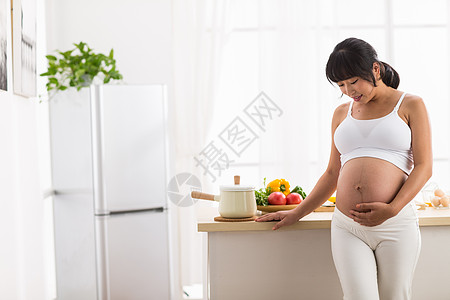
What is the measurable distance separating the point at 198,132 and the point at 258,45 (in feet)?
2.67

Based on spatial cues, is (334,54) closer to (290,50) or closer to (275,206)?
(275,206)

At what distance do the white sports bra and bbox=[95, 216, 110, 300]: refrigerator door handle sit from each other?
1.85m

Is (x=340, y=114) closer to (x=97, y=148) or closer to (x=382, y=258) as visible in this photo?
(x=382, y=258)

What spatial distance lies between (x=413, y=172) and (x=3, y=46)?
185 centimetres

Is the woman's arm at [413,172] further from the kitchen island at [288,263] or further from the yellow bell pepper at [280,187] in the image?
the yellow bell pepper at [280,187]

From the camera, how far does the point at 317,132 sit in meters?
4.00

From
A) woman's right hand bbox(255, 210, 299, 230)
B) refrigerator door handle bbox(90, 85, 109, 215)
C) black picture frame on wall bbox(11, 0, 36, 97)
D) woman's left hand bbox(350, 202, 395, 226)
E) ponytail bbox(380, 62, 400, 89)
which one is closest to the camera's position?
woman's left hand bbox(350, 202, 395, 226)

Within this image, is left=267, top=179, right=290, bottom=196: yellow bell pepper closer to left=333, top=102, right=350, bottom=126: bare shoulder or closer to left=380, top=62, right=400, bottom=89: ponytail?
left=333, top=102, right=350, bottom=126: bare shoulder

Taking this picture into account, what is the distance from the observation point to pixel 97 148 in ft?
10.2

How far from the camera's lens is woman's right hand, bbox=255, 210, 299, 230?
6.12 ft

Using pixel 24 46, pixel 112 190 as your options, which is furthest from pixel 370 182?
pixel 24 46

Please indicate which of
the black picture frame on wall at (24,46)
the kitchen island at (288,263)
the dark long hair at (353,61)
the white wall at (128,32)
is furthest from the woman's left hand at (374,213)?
the white wall at (128,32)

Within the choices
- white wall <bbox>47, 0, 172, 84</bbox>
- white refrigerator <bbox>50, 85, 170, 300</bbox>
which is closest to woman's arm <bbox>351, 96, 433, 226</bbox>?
white refrigerator <bbox>50, 85, 170, 300</bbox>

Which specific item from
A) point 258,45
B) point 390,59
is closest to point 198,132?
point 258,45
